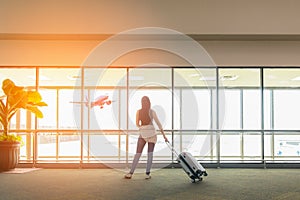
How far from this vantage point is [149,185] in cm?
652

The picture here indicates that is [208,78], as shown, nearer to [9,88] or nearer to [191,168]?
[191,168]

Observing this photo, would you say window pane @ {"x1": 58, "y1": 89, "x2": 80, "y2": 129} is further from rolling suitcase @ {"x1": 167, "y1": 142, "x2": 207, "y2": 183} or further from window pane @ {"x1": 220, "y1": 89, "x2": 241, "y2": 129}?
rolling suitcase @ {"x1": 167, "y1": 142, "x2": 207, "y2": 183}

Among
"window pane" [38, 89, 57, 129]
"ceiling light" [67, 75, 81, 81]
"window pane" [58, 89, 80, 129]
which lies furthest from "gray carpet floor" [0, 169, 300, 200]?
"ceiling light" [67, 75, 81, 81]

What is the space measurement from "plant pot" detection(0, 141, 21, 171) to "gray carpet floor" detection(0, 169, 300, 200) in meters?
0.54

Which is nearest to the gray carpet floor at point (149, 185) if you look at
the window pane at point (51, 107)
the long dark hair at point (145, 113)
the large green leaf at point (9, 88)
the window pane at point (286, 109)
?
the long dark hair at point (145, 113)

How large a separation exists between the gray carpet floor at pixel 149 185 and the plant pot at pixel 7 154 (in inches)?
21.3

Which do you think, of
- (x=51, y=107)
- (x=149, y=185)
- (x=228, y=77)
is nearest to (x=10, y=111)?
(x=51, y=107)

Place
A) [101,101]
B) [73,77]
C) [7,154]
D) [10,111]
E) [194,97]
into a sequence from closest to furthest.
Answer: [7,154] → [10,111] → [73,77] → [194,97] → [101,101]

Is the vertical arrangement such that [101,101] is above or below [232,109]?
above

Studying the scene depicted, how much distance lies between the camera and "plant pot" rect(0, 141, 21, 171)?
336 inches

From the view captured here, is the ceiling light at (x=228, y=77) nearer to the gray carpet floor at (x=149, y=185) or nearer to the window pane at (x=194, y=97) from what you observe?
the window pane at (x=194, y=97)

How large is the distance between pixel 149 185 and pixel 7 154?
3.73 meters

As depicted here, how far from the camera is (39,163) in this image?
943 centimetres

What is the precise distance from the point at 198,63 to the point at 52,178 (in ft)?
14.2
